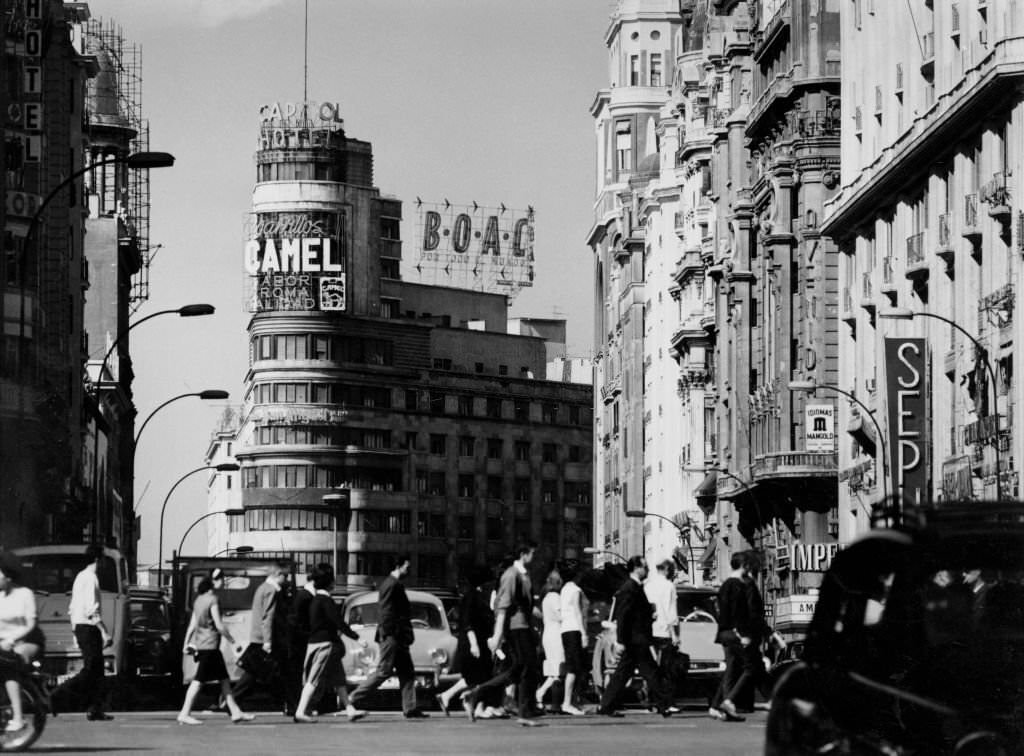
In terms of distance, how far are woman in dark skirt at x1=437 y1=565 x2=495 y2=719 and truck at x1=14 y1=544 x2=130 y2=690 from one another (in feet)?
15.9

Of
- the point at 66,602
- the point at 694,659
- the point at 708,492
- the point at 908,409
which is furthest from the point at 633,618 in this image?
the point at 708,492

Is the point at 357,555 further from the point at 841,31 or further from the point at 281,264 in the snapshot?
the point at 841,31

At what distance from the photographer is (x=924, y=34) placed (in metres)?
64.5

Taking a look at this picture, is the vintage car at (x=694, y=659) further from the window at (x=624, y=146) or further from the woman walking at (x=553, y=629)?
the window at (x=624, y=146)

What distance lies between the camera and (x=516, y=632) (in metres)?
26.6

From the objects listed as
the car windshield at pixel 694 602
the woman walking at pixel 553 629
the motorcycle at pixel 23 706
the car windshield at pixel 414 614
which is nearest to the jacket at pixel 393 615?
the woman walking at pixel 553 629

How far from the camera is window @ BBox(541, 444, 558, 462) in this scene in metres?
180

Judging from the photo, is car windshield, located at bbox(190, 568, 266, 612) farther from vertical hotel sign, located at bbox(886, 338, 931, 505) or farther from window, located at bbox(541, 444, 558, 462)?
window, located at bbox(541, 444, 558, 462)

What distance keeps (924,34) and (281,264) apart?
Answer: 10533cm

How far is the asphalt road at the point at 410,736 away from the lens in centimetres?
2100

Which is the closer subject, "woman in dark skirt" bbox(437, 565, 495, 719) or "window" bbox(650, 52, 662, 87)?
"woman in dark skirt" bbox(437, 565, 495, 719)

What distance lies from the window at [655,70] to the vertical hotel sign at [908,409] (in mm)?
93752

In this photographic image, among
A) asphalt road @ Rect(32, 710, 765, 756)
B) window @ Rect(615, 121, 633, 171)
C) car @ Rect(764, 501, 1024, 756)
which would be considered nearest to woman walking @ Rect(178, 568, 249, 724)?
asphalt road @ Rect(32, 710, 765, 756)

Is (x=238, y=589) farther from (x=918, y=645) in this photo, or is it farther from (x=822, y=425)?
(x=822, y=425)
